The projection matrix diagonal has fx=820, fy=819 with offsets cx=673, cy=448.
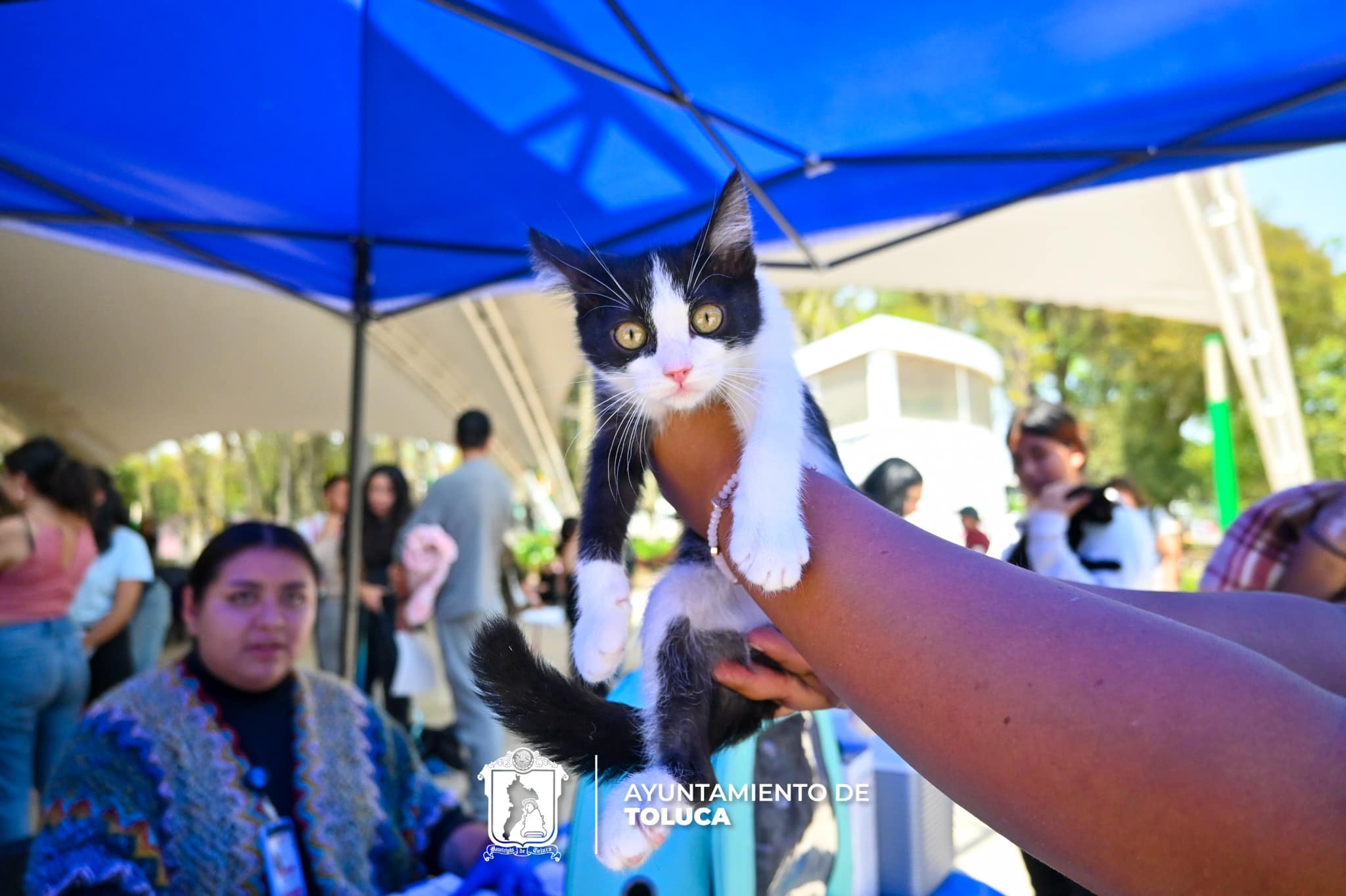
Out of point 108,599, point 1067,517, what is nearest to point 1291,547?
point 1067,517

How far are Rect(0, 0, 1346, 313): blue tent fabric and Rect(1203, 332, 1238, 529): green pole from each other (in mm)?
4697

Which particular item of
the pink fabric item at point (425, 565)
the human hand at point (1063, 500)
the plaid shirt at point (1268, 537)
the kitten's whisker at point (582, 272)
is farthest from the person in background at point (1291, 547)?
the pink fabric item at point (425, 565)

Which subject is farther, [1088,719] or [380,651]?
[380,651]

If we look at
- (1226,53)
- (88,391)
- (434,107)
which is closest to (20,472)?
(434,107)

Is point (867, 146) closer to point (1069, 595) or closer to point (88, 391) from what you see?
point (1069, 595)

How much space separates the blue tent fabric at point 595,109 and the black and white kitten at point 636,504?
3.42ft

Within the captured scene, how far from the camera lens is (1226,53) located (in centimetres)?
199

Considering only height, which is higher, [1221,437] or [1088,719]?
[1221,437]

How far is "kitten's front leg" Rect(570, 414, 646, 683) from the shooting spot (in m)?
0.95

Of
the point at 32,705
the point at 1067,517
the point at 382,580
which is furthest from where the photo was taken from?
the point at 382,580

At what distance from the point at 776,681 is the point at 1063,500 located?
1.84 m

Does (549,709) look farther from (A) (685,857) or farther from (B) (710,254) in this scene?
(B) (710,254)

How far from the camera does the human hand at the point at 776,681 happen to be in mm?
884

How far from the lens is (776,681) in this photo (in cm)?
91
